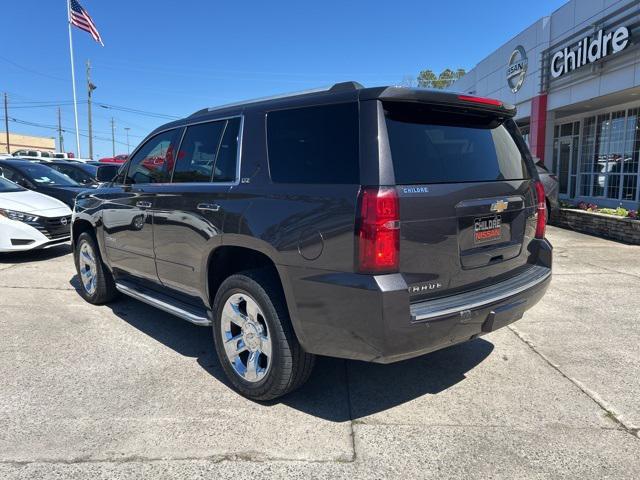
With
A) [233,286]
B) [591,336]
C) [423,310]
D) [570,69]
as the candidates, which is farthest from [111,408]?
[570,69]

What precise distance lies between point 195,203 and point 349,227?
60.8 inches

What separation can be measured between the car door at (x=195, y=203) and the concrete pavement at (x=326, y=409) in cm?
78

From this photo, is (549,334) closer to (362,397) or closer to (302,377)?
(362,397)

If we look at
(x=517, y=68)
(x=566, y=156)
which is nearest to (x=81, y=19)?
(x=517, y=68)

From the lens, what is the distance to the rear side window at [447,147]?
9.45 feet

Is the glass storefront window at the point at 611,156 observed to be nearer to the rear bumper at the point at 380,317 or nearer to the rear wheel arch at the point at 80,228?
the rear bumper at the point at 380,317

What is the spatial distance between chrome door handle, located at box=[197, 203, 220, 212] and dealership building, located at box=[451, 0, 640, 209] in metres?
11.1

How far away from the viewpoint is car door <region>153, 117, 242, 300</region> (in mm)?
3578

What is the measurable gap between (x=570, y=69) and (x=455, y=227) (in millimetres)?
13018

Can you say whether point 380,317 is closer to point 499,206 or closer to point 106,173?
point 499,206

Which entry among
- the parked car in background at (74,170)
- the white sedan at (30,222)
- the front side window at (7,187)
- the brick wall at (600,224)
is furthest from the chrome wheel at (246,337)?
the parked car in background at (74,170)

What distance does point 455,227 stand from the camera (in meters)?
2.94

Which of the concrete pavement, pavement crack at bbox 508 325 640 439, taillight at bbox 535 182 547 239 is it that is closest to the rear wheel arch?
the concrete pavement

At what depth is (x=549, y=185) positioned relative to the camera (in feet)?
38.2
